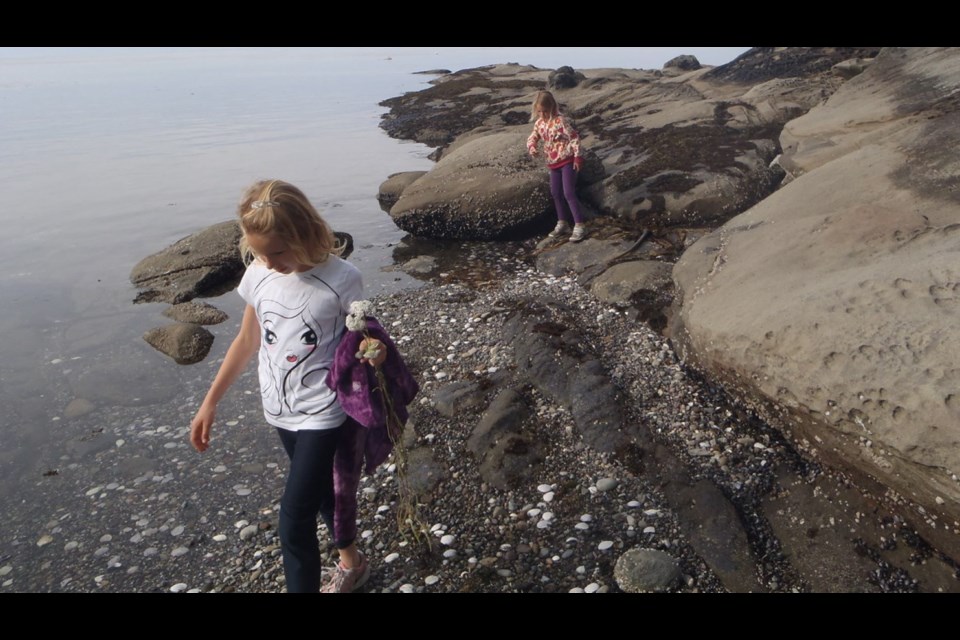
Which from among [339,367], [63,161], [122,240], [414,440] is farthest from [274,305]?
[63,161]

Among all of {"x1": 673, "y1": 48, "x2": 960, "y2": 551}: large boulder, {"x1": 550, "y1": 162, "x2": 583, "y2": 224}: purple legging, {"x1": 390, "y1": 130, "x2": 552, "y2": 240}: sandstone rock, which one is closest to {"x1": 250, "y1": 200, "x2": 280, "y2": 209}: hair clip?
{"x1": 673, "y1": 48, "x2": 960, "y2": 551}: large boulder

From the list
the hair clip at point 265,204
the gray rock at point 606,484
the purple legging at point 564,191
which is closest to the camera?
the hair clip at point 265,204

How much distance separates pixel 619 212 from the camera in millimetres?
11219

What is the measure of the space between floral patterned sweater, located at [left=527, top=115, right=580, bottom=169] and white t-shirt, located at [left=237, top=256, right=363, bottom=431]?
7.57 m

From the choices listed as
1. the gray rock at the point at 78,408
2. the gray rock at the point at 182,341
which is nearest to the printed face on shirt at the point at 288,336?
the gray rock at the point at 78,408

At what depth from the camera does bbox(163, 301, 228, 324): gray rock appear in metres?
9.70

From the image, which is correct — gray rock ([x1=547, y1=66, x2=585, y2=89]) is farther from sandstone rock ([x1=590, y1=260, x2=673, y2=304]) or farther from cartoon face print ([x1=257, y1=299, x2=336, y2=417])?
cartoon face print ([x1=257, y1=299, x2=336, y2=417])

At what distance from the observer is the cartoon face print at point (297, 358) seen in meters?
3.54

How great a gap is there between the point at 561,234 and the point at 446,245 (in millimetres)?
2093

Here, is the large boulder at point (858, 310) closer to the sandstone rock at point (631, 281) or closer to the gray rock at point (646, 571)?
the sandstone rock at point (631, 281)

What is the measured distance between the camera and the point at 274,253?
342 centimetres

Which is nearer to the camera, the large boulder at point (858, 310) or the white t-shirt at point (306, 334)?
the white t-shirt at point (306, 334)

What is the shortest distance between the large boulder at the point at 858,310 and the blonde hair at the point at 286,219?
11.3 ft

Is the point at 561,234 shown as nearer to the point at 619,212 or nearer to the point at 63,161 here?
the point at 619,212
